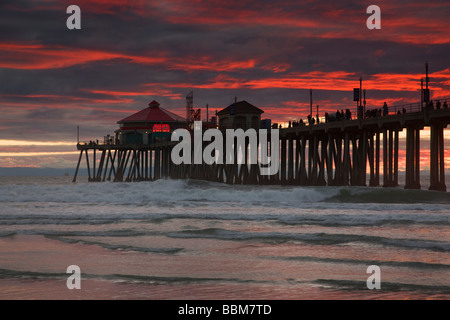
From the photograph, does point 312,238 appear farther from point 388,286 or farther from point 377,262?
point 388,286

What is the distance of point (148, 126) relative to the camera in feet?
325

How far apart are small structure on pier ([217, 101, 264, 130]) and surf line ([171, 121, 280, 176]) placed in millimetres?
4039

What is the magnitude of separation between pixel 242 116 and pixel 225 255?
58.4 metres

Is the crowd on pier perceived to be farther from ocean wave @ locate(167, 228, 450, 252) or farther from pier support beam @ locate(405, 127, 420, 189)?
ocean wave @ locate(167, 228, 450, 252)

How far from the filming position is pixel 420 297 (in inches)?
339

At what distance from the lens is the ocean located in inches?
357

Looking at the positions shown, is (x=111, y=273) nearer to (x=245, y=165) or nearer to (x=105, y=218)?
(x=105, y=218)

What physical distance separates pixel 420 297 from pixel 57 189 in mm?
37714

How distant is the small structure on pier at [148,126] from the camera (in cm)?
9562

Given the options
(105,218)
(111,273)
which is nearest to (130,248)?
(111,273)

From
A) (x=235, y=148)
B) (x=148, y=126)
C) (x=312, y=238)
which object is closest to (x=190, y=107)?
(x=148, y=126)

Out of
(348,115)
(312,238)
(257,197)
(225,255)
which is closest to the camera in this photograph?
(225,255)

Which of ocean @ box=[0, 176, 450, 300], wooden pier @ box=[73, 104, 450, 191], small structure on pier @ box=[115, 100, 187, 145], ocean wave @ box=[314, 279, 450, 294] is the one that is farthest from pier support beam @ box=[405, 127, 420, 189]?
small structure on pier @ box=[115, 100, 187, 145]
